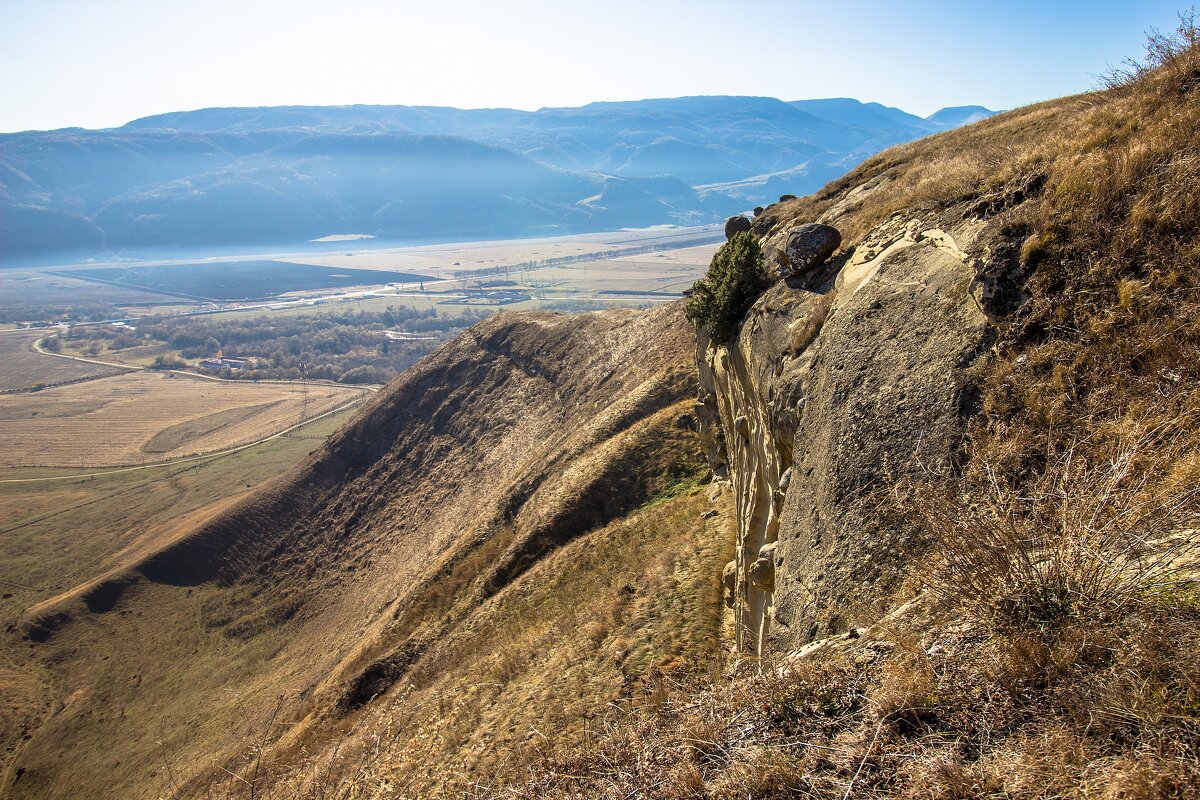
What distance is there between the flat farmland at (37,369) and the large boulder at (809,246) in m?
178

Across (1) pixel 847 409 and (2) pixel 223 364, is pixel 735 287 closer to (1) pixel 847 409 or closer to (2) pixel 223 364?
(1) pixel 847 409

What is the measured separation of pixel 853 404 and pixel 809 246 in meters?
6.66

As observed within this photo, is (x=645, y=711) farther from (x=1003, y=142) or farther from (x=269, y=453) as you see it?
(x=269, y=453)

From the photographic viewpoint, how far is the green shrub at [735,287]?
17.6 m

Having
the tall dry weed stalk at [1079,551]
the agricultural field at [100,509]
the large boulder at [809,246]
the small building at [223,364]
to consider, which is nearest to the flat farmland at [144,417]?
the agricultural field at [100,509]

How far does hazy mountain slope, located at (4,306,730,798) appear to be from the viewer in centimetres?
1633

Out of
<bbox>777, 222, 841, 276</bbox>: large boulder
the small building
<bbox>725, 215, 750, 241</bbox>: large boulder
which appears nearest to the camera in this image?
<bbox>777, 222, 841, 276</bbox>: large boulder

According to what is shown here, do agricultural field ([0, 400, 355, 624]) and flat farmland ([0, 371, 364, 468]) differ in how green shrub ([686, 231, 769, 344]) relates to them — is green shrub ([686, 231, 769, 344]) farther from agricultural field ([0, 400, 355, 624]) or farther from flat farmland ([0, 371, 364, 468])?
flat farmland ([0, 371, 364, 468])

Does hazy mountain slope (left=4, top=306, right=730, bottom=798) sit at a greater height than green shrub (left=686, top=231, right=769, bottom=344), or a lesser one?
lesser

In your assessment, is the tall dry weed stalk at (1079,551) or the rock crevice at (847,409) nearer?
the tall dry weed stalk at (1079,551)

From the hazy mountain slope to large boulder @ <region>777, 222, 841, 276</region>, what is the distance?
324 inches

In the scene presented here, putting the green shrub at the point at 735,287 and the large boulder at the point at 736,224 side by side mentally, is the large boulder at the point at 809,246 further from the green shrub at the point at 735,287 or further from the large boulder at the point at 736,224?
the large boulder at the point at 736,224

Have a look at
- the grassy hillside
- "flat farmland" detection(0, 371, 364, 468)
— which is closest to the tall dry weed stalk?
the grassy hillside

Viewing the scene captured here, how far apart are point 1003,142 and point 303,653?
40894mm
